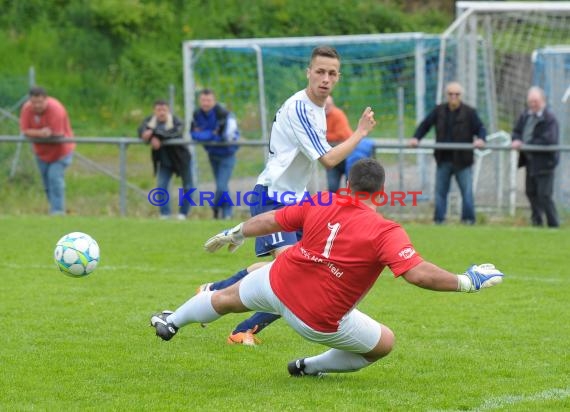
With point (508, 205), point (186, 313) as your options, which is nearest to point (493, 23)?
point (508, 205)

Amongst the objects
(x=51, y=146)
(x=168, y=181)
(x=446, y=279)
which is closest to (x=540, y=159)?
(x=168, y=181)

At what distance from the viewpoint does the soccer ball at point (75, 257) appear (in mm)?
7523

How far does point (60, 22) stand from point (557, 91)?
41.9 feet

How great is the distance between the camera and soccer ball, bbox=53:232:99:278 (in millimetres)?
7523


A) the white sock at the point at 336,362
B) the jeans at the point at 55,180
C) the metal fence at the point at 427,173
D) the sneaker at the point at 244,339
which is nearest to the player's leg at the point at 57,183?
the jeans at the point at 55,180

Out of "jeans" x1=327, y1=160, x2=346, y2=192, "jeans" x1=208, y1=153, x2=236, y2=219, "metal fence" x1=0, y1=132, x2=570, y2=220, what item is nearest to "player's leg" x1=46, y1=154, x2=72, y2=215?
"metal fence" x1=0, y1=132, x2=570, y2=220

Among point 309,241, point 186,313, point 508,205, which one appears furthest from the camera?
point 508,205

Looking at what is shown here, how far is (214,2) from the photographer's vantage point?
2753cm

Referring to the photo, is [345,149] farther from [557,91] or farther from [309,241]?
[557,91]

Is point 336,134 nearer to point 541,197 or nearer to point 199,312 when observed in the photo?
point 541,197

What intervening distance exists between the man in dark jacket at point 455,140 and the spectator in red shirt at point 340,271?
29.0 ft

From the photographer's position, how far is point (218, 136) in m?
15.8

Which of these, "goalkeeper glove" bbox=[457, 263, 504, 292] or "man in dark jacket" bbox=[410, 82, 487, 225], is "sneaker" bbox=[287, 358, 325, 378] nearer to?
"goalkeeper glove" bbox=[457, 263, 504, 292]

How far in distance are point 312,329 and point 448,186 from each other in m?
9.29
